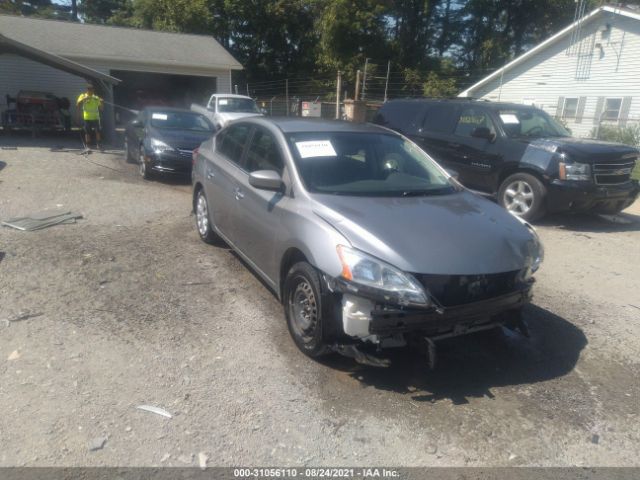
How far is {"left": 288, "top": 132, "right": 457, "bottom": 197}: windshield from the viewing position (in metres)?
4.27

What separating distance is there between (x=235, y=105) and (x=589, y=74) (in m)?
15.7

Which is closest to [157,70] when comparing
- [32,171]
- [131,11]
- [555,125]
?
[32,171]

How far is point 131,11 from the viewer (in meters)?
51.5

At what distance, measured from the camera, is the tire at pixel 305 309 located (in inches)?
138

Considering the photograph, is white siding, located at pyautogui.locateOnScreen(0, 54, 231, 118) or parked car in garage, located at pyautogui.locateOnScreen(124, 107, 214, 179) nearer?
parked car in garage, located at pyautogui.locateOnScreen(124, 107, 214, 179)

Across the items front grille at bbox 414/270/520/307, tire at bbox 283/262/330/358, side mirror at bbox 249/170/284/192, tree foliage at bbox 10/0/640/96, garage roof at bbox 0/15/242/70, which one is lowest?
tire at bbox 283/262/330/358

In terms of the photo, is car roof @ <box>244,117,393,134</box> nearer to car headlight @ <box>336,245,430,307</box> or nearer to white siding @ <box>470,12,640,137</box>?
car headlight @ <box>336,245,430,307</box>

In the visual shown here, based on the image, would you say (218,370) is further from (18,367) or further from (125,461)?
(18,367)

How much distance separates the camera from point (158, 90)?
30109mm

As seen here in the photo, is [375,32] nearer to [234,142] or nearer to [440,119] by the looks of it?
[440,119]

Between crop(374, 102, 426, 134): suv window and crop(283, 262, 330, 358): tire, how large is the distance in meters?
6.69

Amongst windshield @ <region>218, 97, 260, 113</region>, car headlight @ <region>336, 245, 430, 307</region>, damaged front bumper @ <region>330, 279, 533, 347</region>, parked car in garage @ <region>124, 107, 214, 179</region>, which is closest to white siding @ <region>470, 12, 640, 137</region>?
windshield @ <region>218, 97, 260, 113</region>

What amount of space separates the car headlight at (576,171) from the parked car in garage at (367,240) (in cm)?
373

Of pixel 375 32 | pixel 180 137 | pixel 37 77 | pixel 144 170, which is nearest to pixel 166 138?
pixel 180 137
